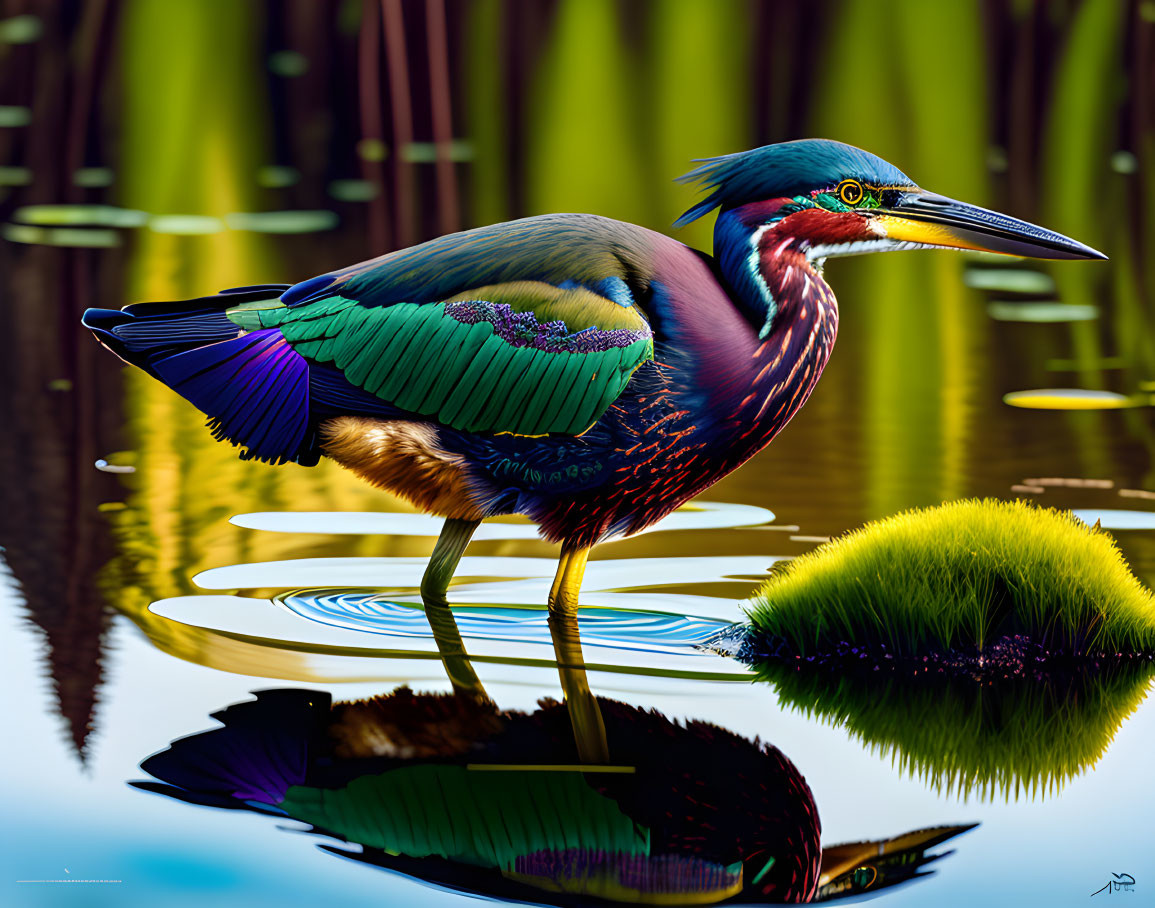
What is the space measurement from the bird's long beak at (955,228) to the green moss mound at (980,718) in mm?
1568

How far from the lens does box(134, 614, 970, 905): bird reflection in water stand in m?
4.11

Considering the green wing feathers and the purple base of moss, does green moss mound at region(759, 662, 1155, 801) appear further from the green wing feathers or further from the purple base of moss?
the green wing feathers

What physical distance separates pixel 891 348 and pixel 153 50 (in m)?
12.6

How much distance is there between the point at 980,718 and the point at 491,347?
6.89 feet

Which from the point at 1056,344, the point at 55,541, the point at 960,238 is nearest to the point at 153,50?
the point at 1056,344

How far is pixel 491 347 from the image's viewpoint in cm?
587

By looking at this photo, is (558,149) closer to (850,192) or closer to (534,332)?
(850,192)

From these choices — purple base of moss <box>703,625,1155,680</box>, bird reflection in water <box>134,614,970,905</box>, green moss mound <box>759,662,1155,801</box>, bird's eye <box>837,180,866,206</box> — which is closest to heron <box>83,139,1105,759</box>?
bird's eye <box>837,180,866,206</box>

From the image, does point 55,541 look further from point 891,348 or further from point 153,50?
point 153,50

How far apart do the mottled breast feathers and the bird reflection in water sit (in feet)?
3.44

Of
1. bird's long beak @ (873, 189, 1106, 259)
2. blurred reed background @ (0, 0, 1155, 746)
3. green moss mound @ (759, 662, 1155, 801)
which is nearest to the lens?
green moss mound @ (759, 662, 1155, 801)

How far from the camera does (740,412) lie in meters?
5.83

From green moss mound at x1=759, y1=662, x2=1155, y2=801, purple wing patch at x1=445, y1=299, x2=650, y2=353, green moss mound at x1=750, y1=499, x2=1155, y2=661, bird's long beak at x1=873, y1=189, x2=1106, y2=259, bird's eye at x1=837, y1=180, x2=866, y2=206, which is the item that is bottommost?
green moss mound at x1=759, y1=662, x2=1155, y2=801

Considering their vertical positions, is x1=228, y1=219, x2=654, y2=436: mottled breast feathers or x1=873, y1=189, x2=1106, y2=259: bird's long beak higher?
x1=873, y1=189, x2=1106, y2=259: bird's long beak
